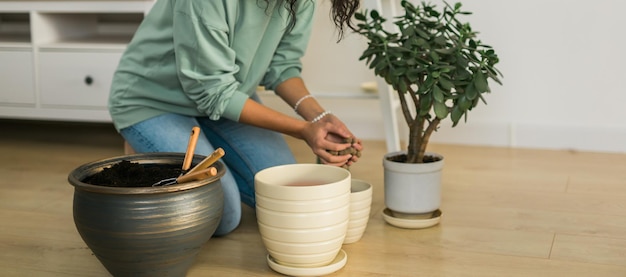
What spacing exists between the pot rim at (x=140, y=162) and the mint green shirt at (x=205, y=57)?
191 millimetres

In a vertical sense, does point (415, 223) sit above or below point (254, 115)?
below

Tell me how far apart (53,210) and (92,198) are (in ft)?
2.34

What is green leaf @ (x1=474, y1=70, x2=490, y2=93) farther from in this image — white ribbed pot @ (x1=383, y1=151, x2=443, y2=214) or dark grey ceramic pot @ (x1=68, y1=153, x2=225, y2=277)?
dark grey ceramic pot @ (x1=68, y1=153, x2=225, y2=277)

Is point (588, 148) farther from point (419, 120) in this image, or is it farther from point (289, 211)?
point (289, 211)

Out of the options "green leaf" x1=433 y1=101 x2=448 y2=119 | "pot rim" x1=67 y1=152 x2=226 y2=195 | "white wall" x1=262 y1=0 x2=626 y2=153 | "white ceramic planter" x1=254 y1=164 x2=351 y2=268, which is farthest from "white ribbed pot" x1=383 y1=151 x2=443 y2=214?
"white wall" x1=262 y1=0 x2=626 y2=153

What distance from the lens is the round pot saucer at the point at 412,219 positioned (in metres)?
1.73

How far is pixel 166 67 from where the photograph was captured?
1.74m

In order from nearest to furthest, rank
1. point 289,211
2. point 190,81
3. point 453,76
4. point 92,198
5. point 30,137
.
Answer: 1. point 92,198
2. point 289,211
3. point 190,81
4. point 453,76
5. point 30,137

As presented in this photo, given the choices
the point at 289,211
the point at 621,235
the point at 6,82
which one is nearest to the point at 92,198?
the point at 289,211

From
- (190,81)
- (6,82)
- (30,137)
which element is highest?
(190,81)

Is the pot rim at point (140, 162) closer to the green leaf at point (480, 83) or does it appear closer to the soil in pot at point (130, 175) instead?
the soil in pot at point (130, 175)

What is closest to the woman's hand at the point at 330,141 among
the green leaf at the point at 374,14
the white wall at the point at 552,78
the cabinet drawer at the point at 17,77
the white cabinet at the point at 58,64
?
the green leaf at the point at 374,14

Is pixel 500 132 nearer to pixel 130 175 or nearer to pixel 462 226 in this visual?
pixel 462 226

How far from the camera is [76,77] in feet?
8.46
